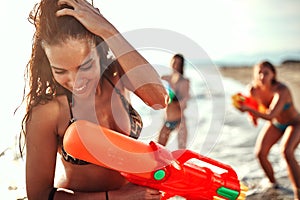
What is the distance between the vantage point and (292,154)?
552 cm

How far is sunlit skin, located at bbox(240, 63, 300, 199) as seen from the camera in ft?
18.1

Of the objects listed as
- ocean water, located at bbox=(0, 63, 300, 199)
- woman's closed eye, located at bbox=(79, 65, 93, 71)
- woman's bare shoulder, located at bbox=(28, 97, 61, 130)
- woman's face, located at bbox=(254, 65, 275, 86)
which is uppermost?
woman's closed eye, located at bbox=(79, 65, 93, 71)

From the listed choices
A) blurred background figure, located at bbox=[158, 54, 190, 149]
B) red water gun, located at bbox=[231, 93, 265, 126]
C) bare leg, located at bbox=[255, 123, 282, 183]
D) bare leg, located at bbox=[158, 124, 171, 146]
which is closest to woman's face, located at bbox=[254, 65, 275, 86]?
red water gun, located at bbox=[231, 93, 265, 126]

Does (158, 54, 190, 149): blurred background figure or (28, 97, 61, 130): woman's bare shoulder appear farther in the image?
(158, 54, 190, 149): blurred background figure

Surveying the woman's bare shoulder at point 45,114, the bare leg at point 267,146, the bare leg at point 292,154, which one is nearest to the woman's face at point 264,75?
the bare leg at point 267,146

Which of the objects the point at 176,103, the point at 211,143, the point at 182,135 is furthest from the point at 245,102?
the point at 211,143

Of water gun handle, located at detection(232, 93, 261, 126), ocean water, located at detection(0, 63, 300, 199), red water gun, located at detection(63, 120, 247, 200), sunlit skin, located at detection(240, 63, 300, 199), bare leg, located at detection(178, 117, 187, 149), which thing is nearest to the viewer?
red water gun, located at detection(63, 120, 247, 200)

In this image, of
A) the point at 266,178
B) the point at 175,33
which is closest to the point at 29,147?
the point at 175,33

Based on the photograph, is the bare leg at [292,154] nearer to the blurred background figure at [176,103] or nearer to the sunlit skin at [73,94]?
the blurred background figure at [176,103]

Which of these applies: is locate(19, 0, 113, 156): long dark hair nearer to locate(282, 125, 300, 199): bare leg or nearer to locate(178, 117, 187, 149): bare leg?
locate(282, 125, 300, 199): bare leg

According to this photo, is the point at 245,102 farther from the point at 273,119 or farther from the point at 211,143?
the point at 211,143

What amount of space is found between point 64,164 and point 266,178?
4323 millimetres

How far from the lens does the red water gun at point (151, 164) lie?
1605mm

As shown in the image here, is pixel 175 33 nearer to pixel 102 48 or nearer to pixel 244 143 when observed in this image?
pixel 102 48
